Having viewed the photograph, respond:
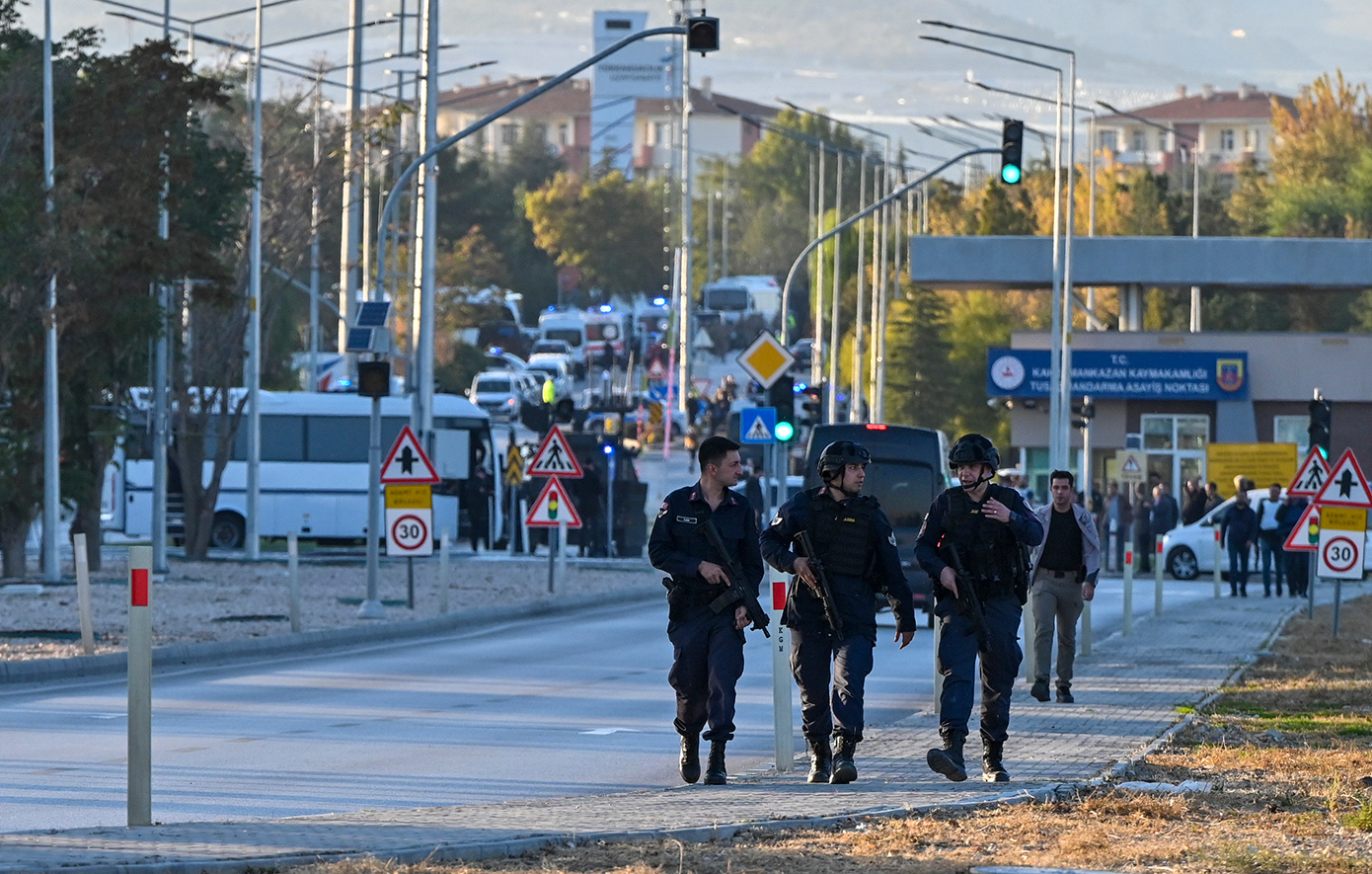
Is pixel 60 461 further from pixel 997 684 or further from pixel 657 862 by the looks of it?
pixel 657 862

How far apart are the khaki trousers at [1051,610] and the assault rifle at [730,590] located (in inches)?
238

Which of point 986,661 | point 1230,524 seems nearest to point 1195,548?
point 1230,524

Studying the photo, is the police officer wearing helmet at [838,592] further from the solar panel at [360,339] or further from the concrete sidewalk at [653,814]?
the solar panel at [360,339]

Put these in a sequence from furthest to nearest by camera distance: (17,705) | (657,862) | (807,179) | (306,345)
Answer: (807,179) < (306,345) < (17,705) < (657,862)

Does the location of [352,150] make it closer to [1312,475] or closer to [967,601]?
[1312,475]

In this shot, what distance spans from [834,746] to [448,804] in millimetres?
1879

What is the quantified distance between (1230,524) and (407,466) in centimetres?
1481

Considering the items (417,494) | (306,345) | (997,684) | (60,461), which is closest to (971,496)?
(997,684)

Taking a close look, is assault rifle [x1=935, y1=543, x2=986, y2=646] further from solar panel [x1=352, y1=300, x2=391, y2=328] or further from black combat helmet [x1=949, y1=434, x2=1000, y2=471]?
solar panel [x1=352, y1=300, x2=391, y2=328]

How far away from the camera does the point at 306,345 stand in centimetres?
8881

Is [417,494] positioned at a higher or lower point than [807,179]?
lower

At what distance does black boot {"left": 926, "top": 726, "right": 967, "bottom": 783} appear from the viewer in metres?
11.1

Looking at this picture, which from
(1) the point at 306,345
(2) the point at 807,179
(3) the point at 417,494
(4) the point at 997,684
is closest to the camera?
(4) the point at 997,684

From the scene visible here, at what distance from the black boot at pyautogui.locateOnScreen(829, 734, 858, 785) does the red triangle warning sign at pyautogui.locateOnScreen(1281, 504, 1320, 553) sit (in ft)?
47.4
